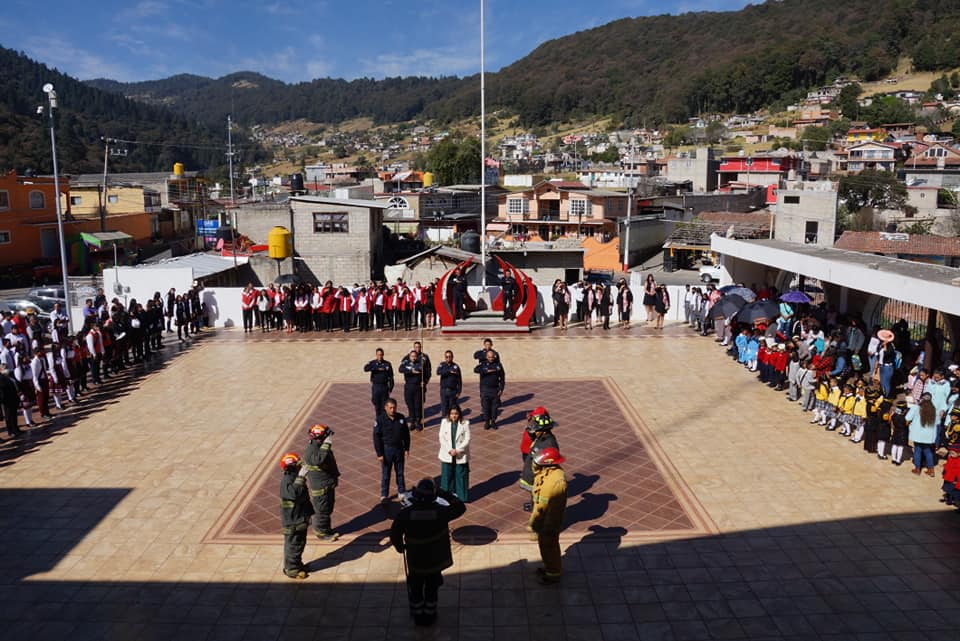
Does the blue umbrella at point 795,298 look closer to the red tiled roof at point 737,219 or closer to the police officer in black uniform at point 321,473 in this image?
the police officer in black uniform at point 321,473

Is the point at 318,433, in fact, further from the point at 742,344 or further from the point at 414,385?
the point at 742,344

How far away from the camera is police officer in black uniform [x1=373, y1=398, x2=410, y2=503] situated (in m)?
9.24

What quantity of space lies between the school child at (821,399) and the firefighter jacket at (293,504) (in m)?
9.05

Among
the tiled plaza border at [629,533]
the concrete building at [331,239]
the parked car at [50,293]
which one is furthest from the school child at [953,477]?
the parked car at [50,293]

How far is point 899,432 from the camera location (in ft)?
35.2

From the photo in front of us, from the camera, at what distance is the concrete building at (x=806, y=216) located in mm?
44062

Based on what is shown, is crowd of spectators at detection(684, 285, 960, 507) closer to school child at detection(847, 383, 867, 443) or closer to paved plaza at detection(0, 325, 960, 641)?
school child at detection(847, 383, 867, 443)

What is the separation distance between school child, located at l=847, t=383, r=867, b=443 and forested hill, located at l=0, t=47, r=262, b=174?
294ft

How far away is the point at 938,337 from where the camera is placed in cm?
1445

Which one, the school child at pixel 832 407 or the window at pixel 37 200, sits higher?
the window at pixel 37 200

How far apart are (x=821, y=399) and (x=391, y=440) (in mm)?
7684

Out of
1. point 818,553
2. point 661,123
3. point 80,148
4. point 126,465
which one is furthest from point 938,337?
point 661,123

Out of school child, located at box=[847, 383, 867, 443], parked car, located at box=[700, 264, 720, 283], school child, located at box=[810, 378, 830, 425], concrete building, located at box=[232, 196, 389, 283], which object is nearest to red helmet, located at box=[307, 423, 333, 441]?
school child, located at box=[847, 383, 867, 443]

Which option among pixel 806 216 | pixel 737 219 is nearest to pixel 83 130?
pixel 737 219
